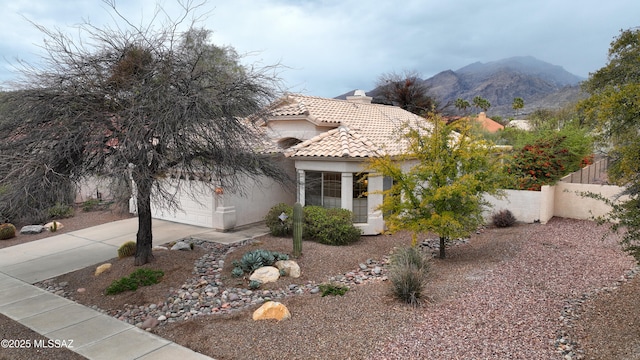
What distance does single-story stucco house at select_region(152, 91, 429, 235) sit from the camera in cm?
1495

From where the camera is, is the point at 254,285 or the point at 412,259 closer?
the point at 412,259

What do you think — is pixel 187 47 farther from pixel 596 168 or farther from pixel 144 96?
pixel 596 168

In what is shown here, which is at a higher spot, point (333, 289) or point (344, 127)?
point (344, 127)

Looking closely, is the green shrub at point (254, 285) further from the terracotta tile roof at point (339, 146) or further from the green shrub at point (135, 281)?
the terracotta tile roof at point (339, 146)

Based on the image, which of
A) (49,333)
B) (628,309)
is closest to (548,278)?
(628,309)

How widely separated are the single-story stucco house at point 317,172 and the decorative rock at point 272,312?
5518 millimetres

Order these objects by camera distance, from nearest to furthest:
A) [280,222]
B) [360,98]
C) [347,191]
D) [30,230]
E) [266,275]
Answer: [266,275], [280,222], [347,191], [30,230], [360,98]

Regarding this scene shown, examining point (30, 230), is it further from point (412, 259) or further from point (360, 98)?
point (360, 98)

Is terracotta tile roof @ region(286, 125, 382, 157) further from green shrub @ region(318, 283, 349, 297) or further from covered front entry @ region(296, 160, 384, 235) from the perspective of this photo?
green shrub @ region(318, 283, 349, 297)

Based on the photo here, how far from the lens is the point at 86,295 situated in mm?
9836

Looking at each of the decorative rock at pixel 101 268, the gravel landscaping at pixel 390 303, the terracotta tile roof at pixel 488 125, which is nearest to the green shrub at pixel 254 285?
the gravel landscaping at pixel 390 303

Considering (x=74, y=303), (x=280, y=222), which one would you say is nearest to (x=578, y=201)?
(x=280, y=222)

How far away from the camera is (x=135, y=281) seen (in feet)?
32.4

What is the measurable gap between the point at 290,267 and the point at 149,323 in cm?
364
